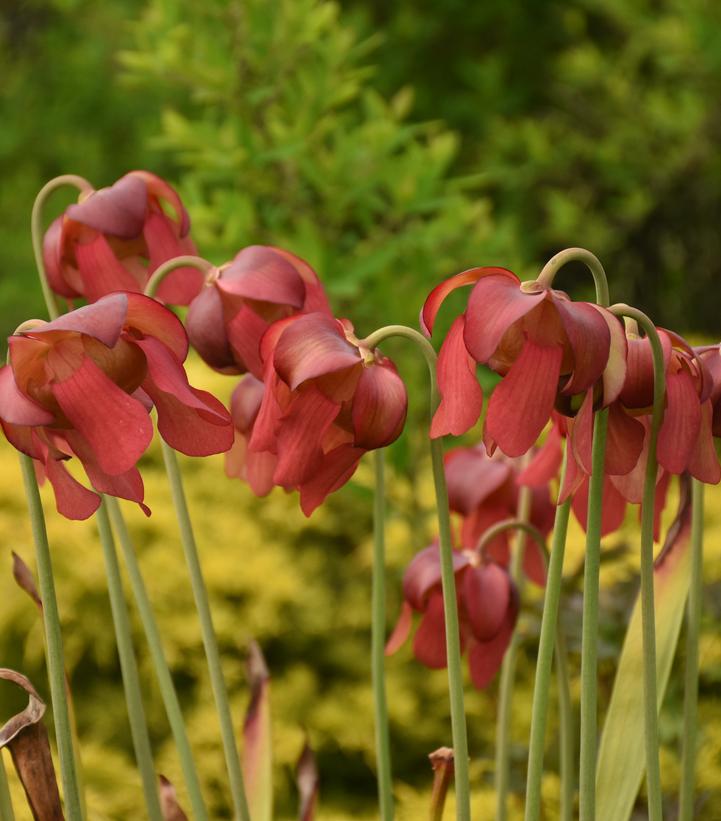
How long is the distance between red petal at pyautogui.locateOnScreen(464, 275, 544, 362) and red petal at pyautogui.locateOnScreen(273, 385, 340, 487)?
0.10 meters

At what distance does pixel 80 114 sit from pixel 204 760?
2.61 m

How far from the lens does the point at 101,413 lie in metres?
0.63

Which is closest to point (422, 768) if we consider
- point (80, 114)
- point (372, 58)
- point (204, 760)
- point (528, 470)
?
point (204, 760)

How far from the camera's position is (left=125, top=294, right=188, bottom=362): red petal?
0.66m

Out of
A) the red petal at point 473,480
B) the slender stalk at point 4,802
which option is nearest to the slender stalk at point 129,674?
the slender stalk at point 4,802

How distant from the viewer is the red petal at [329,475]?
72 centimetres

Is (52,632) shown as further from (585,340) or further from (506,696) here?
(506,696)

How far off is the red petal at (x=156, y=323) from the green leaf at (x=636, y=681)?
442 mm

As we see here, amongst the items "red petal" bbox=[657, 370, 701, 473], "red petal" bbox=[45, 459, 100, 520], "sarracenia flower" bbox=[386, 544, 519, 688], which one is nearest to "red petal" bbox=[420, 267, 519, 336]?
"red petal" bbox=[657, 370, 701, 473]

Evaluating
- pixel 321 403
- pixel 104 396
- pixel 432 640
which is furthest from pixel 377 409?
pixel 432 640

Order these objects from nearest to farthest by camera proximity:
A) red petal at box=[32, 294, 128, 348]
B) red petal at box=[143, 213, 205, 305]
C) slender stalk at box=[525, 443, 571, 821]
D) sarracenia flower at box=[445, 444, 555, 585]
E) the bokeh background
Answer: red petal at box=[32, 294, 128, 348] < slender stalk at box=[525, 443, 571, 821] < red petal at box=[143, 213, 205, 305] < sarracenia flower at box=[445, 444, 555, 585] < the bokeh background

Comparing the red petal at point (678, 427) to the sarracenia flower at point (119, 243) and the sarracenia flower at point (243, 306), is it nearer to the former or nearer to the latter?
the sarracenia flower at point (243, 306)

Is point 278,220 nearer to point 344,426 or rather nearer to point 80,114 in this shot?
point 344,426

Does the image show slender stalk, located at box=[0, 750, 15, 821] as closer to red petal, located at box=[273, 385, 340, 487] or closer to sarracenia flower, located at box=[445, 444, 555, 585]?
red petal, located at box=[273, 385, 340, 487]
